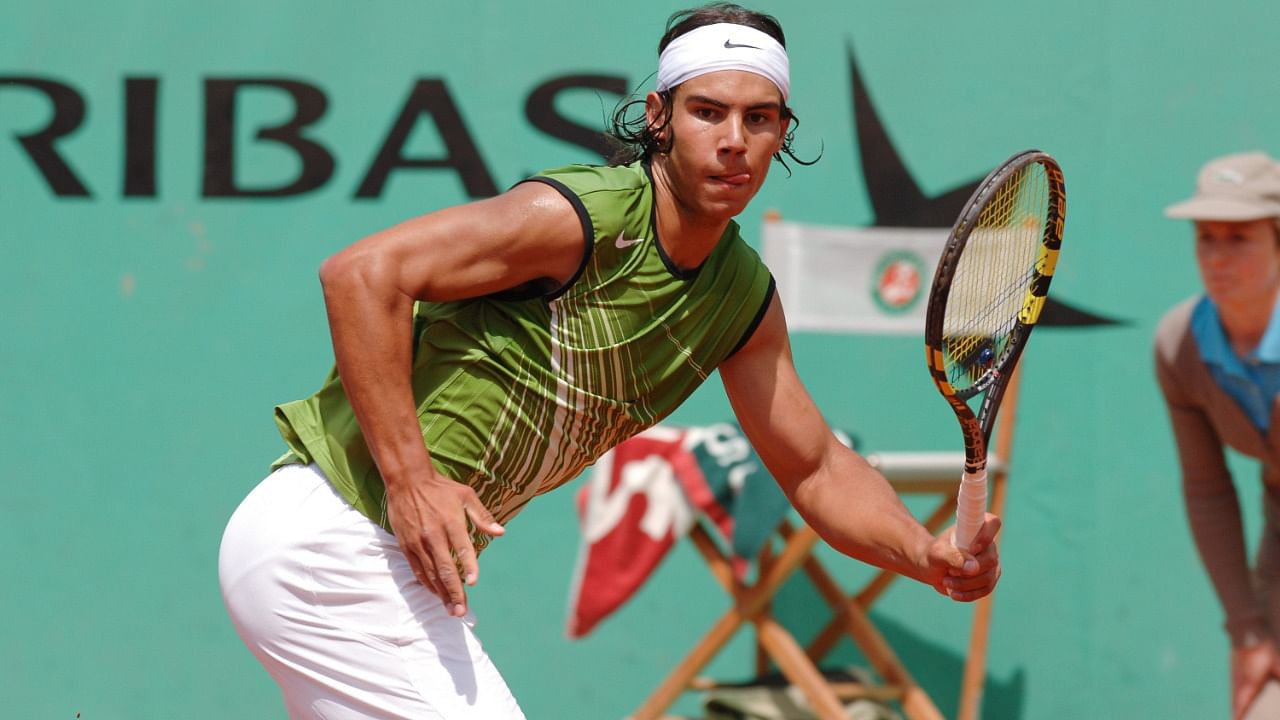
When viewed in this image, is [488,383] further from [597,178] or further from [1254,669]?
[1254,669]

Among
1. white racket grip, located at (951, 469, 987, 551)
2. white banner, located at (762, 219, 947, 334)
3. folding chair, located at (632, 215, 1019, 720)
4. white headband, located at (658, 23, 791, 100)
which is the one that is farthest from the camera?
white banner, located at (762, 219, 947, 334)

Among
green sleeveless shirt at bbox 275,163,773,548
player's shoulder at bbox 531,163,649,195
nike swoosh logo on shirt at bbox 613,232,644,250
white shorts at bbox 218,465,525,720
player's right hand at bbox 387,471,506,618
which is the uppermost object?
player's shoulder at bbox 531,163,649,195

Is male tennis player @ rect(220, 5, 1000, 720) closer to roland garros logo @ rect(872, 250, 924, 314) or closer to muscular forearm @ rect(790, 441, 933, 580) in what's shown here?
muscular forearm @ rect(790, 441, 933, 580)

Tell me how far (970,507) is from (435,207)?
292 cm

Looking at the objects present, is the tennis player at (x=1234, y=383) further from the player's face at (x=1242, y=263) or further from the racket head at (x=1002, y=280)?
the racket head at (x=1002, y=280)

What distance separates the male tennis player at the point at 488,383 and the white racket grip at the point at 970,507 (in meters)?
0.03

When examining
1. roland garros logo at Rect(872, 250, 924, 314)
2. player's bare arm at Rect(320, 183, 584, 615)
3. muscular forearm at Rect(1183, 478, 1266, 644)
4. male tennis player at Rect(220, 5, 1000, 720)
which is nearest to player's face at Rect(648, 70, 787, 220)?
male tennis player at Rect(220, 5, 1000, 720)

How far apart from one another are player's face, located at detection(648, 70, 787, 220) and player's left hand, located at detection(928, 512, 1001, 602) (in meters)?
0.65

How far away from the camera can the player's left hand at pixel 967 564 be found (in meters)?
2.77

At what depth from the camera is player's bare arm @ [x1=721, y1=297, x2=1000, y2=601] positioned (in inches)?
119

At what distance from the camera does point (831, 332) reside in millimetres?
5348

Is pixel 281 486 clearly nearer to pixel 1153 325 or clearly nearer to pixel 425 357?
pixel 425 357

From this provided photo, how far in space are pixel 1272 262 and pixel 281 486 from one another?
247 centimetres

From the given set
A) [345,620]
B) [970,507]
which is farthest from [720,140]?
[345,620]
